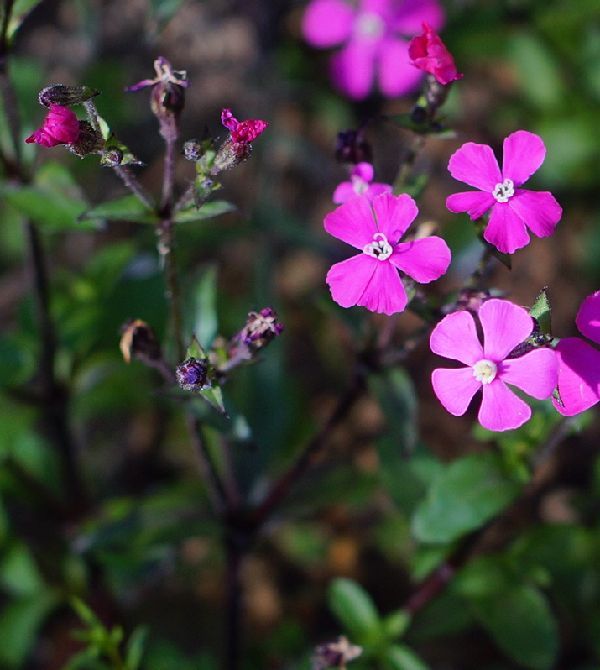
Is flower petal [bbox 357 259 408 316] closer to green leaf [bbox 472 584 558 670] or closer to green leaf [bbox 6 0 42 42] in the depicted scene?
green leaf [bbox 6 0 42 42]

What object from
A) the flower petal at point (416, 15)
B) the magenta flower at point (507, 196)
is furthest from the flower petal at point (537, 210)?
the flower petal at point (416, 15)

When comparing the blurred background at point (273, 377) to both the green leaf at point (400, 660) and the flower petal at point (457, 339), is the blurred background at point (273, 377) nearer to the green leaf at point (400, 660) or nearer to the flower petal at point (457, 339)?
the green leaf at point (400, 660)

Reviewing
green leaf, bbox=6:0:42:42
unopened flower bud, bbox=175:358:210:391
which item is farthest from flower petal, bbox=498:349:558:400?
green leaf, bbox=6:0:42:42

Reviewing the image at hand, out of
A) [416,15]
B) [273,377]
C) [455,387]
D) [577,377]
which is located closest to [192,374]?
[455,387]

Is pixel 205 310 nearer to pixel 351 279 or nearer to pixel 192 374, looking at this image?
pixel 192 374

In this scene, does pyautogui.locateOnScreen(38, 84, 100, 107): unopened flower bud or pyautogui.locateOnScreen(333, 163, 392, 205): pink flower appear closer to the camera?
pyautogui.locateOnScreen(38, 84, 100, 107): unopened flower bud

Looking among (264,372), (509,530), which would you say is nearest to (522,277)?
(509,530)
